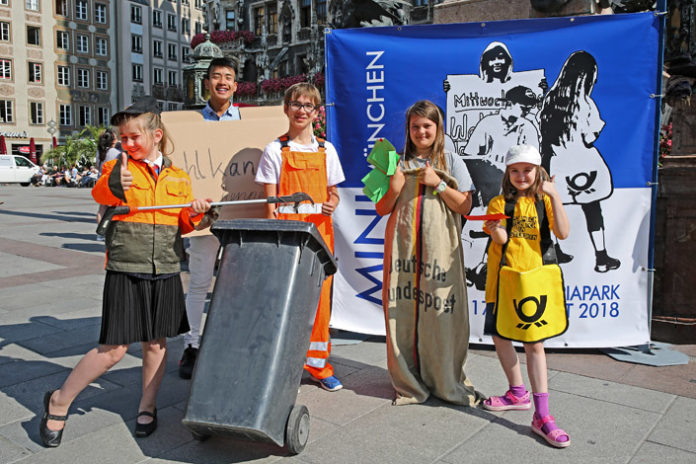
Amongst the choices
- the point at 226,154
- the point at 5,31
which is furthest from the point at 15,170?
the point at 226,154

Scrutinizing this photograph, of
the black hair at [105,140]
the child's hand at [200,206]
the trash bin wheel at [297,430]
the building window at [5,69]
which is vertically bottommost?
the trash bin wheel at [297,430]

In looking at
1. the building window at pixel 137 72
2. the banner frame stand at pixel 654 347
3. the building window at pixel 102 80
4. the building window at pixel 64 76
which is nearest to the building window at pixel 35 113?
the building window at pixel 64 76

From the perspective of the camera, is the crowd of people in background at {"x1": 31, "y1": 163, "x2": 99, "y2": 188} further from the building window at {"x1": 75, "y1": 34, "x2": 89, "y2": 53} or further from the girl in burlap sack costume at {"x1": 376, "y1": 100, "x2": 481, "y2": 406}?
the girl in burlap sack costume at {"x1": 376, "y1": 100, "x2": 481, "y2": 406}

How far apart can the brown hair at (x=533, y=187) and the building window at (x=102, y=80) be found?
55252 mm

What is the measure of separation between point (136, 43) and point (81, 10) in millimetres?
5741

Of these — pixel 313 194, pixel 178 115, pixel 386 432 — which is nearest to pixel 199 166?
pixel 178 115

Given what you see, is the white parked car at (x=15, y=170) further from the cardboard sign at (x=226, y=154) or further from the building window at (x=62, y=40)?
the cardboard sign at (x=226, y=154)

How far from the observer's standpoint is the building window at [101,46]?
171 ft

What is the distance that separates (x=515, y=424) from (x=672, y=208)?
92.2 inches

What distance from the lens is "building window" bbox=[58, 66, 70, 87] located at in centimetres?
4966

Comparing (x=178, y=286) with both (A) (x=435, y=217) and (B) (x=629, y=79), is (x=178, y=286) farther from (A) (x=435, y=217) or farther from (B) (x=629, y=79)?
(B) (x=629, y=79)

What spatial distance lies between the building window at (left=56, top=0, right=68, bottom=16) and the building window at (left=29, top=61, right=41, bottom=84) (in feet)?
16.0

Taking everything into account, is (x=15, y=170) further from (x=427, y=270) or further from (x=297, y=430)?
(x=297, y=430)

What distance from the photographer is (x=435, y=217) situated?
3.43 m
